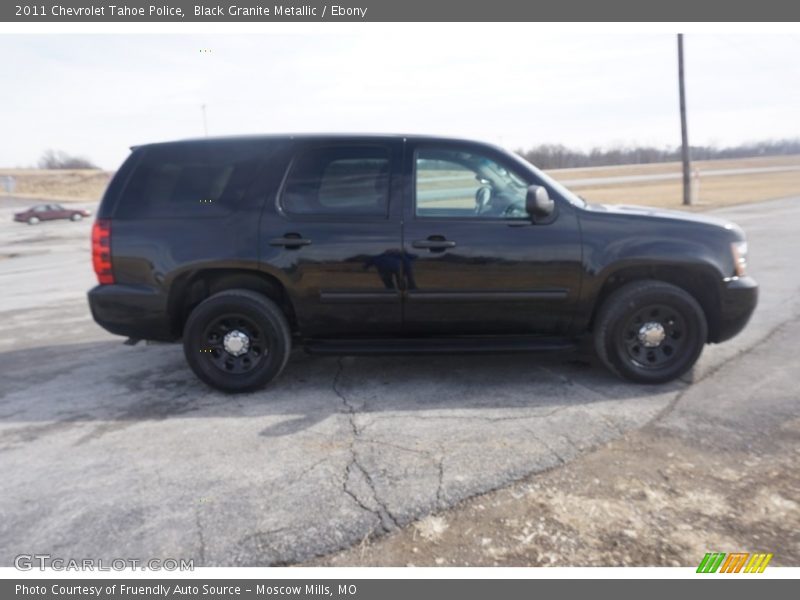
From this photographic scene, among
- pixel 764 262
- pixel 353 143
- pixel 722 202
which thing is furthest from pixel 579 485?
pixel 722 202

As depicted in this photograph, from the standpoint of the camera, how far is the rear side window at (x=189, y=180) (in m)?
4.25

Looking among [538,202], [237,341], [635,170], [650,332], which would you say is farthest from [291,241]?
[635,170]

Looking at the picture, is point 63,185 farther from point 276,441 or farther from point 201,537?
point 201,537

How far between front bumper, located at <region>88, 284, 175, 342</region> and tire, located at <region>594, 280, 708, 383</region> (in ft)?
11.0

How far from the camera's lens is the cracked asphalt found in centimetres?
269

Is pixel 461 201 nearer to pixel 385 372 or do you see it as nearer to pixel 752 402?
pixel 385 372

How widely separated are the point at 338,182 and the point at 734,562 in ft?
11.0

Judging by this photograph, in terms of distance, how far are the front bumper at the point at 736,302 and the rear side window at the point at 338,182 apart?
264 cm

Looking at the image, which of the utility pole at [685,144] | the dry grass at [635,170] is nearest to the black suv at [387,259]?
the utility pole at [685,144]

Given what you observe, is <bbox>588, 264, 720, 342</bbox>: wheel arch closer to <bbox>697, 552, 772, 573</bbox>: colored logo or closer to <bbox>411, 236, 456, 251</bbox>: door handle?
<bbox>411, 236, 456, 251</bbox>: door handle

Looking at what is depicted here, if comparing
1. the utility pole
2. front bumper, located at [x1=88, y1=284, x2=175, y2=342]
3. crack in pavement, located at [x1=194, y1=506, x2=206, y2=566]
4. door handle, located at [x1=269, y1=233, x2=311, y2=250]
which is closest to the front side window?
door handle, located at [x1=269, y1=233, x2=311, y2=250]

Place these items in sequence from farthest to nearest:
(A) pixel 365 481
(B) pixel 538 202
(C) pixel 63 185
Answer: (C) pixel 63 185 < (B) pixel 538 202 < (A) pixel 365 481

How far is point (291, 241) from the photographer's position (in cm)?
416

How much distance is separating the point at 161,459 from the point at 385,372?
1.97 m
